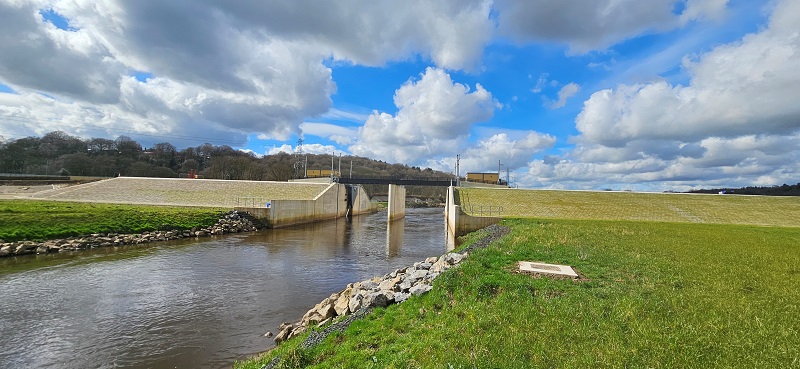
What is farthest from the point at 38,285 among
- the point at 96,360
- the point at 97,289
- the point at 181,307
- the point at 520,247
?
the point at 520,247

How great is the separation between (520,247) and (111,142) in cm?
16302

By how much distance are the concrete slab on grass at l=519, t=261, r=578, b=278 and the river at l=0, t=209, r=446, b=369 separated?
7556 mm

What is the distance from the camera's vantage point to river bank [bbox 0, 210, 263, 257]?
19828 millimetres

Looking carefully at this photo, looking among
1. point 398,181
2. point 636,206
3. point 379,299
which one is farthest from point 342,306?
point 398,181

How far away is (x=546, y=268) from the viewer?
11.5m

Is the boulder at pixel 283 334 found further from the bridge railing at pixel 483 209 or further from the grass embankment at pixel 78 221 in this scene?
the bridge railing at pixel 483 209

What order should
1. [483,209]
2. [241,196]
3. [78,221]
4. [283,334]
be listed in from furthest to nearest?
[241,196] < [483,209] < [78,221] < [283,334]

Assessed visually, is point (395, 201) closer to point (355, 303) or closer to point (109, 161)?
point (355, 303)

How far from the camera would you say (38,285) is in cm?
1427

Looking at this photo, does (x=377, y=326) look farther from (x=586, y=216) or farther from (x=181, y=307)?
(x=586, y=216)

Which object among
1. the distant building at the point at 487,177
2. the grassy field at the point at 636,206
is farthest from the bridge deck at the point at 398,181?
the distant building at the point at 487,177

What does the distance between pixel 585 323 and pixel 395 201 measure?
55.4 metres

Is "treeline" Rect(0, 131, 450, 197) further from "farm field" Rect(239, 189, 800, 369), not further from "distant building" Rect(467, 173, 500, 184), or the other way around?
"farm field" Rect(239, 189, 800, 369)

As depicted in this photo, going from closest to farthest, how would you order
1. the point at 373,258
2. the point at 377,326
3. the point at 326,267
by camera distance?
1. the point at 377,326
2. the point at 326,267
3. the point at 373,258
